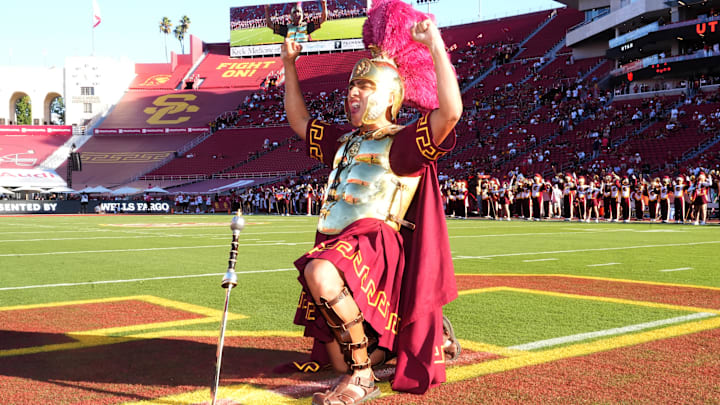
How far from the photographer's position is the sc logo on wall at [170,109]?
57.2 m

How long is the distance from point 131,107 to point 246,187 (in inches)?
846

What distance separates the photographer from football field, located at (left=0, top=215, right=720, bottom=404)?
3232 mm

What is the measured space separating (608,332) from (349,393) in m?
2.26

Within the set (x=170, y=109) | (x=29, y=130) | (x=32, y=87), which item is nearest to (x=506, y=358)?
(x=170, y=109)

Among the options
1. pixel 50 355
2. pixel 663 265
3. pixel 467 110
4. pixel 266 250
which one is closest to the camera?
pixel 50 355

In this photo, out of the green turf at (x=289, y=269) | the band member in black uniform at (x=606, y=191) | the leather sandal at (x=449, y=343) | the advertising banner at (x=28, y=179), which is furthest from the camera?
the advertising banner at (x=28, y=179)

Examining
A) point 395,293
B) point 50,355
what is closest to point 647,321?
point 395,293

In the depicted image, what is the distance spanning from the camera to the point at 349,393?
3037mm

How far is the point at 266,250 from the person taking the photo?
1131 cm

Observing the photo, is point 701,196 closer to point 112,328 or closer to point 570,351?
point 570,351

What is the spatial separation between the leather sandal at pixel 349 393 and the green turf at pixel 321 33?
184 feet

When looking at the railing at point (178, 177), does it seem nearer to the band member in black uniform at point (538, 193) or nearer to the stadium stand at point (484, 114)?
the stadium stand at point (484, 114)

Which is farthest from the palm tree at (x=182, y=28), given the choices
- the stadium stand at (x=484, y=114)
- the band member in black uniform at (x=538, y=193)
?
the band member in black uniform at (x=538, y=193)

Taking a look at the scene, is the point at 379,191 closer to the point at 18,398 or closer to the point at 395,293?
the point at 395,293
